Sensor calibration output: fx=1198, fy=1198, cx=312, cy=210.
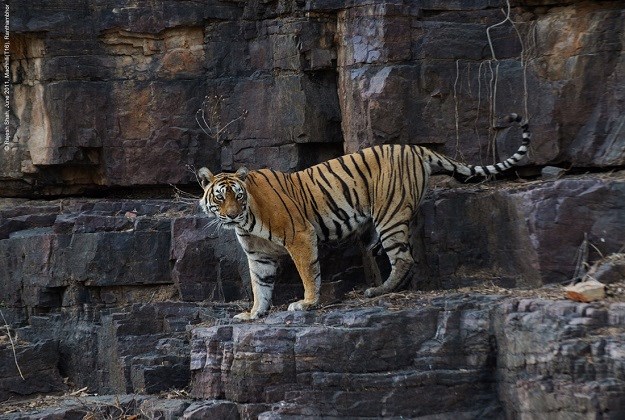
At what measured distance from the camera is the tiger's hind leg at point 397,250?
10.8 m

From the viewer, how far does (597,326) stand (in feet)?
28.1

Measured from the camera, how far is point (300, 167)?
41.7 ft

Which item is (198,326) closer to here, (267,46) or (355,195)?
(355,195)

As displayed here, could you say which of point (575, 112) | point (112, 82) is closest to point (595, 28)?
point (575, 112)

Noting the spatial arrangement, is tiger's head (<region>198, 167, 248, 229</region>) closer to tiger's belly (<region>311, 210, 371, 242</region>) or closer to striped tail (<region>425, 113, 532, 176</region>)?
tiger's belly (<region>311, 210, 371, 242</region>)

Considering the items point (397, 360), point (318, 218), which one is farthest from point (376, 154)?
point (397, 360)

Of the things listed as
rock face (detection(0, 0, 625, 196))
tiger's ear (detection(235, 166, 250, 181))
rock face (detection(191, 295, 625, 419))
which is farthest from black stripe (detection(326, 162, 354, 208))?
rock face (detection(191, 295, 625, 419))

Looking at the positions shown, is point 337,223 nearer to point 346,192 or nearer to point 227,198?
point 346,192

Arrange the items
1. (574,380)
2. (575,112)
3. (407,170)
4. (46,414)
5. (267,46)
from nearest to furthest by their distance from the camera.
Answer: (574,380) < (46,414) < (407,170) < (575,112) < (267,46)

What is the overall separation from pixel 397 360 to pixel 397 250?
1.66 meters

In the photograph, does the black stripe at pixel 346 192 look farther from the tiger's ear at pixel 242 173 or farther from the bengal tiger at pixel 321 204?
the tiger's ear at pixel 242 173

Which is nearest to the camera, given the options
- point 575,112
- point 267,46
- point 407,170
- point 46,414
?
point 46,414

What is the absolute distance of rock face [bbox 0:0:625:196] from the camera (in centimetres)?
1170

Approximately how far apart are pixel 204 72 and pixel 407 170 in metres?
3.33
